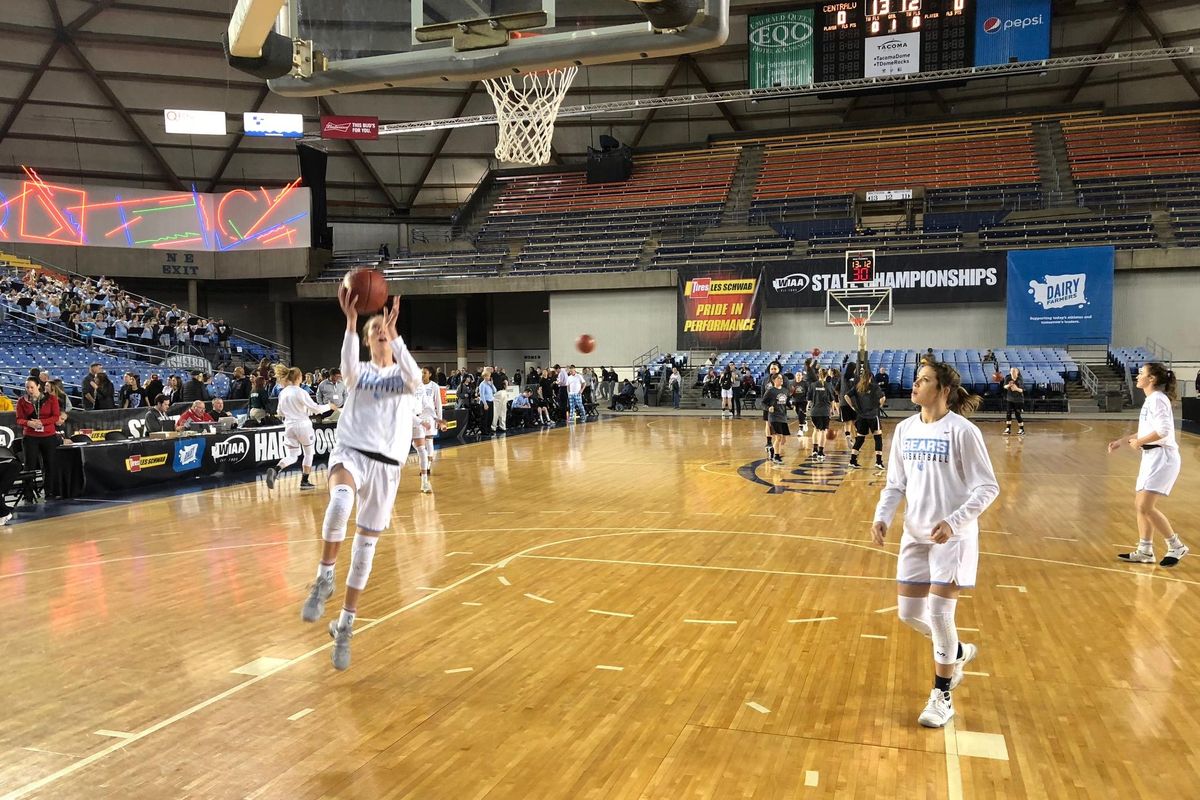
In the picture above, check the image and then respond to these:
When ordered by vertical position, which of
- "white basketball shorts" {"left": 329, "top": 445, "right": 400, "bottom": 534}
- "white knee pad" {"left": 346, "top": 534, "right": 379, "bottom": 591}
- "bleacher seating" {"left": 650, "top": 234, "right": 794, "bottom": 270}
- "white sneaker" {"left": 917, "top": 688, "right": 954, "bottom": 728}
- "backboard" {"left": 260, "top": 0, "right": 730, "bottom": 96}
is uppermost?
"bleacher seating" {"left": 650, "top": 234, "right": 794, "bottom": 270}

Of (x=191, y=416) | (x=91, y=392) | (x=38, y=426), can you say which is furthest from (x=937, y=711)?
(x=91, y=392)

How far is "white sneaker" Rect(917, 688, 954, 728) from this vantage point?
3830mm

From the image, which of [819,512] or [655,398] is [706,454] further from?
[655,398]

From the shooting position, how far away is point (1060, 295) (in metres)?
24.9

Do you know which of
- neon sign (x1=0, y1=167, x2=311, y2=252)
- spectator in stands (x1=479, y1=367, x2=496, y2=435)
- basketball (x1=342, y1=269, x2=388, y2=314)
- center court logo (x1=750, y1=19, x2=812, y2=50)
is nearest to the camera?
basketball (x1=342, y1=269, x2=388, y2=314)

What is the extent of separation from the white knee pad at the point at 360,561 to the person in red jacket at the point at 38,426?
781cm

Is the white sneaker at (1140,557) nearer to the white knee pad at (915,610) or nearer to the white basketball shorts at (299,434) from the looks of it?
the white knee pad at (915,610)

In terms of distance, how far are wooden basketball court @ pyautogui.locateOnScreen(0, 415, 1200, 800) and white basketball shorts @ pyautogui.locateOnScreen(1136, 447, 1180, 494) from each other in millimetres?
716

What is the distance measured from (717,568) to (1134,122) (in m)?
31.5

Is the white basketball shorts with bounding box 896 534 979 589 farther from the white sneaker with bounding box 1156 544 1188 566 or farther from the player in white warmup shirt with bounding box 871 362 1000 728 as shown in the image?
the white sneaker with bounding box 1156 544 1188 566

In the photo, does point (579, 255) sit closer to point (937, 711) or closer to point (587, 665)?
point (587, 665)

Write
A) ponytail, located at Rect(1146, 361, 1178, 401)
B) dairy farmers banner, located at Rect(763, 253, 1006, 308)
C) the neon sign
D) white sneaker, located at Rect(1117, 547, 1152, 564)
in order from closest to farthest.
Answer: ponytail, located at Rect(1146, 361, 1178, 401)
white sneaker, located at Rect(1117, 547, 1152, 564)
dairy farmers banner, located at Rect(763, 253, 1006, 308)
the neon sign

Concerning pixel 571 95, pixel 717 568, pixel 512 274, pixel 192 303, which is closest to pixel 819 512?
pixel 717 568

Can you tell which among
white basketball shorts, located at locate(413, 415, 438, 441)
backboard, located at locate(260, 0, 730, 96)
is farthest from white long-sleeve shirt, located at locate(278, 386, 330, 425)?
backboard, located at locate(260, 0, 730, 96)
